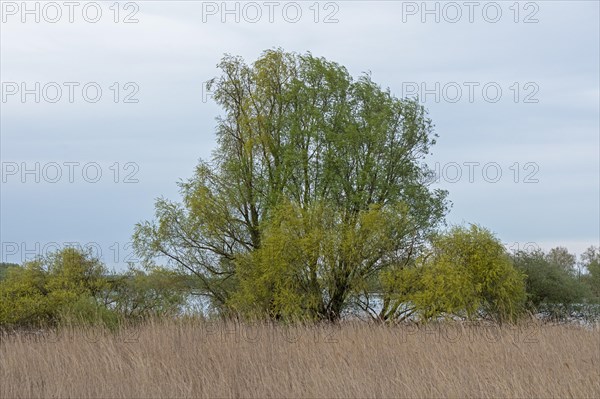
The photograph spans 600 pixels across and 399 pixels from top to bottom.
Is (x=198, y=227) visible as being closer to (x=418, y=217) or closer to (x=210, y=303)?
(x=210, y=303)

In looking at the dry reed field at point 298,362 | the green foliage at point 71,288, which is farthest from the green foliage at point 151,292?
the dry reed field at point 298,362

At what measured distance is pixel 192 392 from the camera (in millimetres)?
10266

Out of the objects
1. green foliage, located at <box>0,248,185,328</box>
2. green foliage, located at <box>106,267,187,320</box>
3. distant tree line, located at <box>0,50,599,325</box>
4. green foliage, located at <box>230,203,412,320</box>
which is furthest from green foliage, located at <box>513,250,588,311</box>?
green foliage, located at <box>0,248,185,328</box>

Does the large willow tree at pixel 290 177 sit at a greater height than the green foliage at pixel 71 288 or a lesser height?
greater

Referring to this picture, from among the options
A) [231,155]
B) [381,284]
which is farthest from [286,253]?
[231,155]

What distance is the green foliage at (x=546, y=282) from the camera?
48156 mm

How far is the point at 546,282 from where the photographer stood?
48.2 m

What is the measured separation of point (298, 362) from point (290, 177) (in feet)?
86.5

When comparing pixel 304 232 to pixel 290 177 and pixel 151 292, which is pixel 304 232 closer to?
pixel 290 177

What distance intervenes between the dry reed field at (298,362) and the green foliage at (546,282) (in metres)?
34.4

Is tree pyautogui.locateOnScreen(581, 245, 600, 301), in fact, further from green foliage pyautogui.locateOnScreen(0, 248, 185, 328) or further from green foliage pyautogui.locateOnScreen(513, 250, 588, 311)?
green foliage pyautogui.locateOnScreen(0, 248, 185, 328)

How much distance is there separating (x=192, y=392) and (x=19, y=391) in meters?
2.26

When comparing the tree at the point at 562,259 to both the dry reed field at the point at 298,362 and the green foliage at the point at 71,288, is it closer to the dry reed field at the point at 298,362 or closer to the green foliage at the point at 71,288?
the green foliage at the point at 71,288

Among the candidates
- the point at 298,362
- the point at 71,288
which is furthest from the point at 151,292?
the point at 298,362
